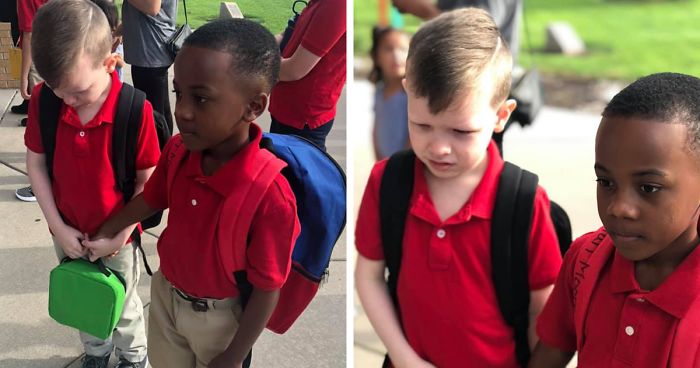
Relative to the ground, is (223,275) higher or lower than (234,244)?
lower

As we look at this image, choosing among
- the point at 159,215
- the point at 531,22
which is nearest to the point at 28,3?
the point at 159,215

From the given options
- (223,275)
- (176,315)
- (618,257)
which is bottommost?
(176,315)

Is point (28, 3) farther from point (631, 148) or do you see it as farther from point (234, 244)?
point (631, 148)

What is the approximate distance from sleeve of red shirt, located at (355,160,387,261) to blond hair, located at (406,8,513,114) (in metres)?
0.19

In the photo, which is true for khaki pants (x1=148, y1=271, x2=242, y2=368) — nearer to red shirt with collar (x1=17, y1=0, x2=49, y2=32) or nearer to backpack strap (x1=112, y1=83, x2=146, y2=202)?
backpack strap (x1=112, y1=83, x2=146, y2=202)

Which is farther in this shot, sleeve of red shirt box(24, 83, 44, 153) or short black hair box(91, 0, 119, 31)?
short black hair box(91, 0, 119, 31)

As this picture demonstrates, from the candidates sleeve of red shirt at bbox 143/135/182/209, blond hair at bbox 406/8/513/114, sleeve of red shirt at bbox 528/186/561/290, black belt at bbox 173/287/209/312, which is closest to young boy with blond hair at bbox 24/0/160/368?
sleeve of red shirt at bbox 143/135/182/209

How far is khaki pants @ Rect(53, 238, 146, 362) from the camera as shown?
2158 mm

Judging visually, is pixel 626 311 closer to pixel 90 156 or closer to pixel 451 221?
pixel 451 221

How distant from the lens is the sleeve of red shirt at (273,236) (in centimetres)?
156

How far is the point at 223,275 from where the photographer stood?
1665 millimetres

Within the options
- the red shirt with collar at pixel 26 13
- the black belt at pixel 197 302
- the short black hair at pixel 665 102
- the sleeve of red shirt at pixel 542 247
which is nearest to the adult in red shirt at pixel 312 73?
the black belt at pixel 197 302

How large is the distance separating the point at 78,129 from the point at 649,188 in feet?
4.64

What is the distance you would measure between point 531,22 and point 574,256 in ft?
24.2
